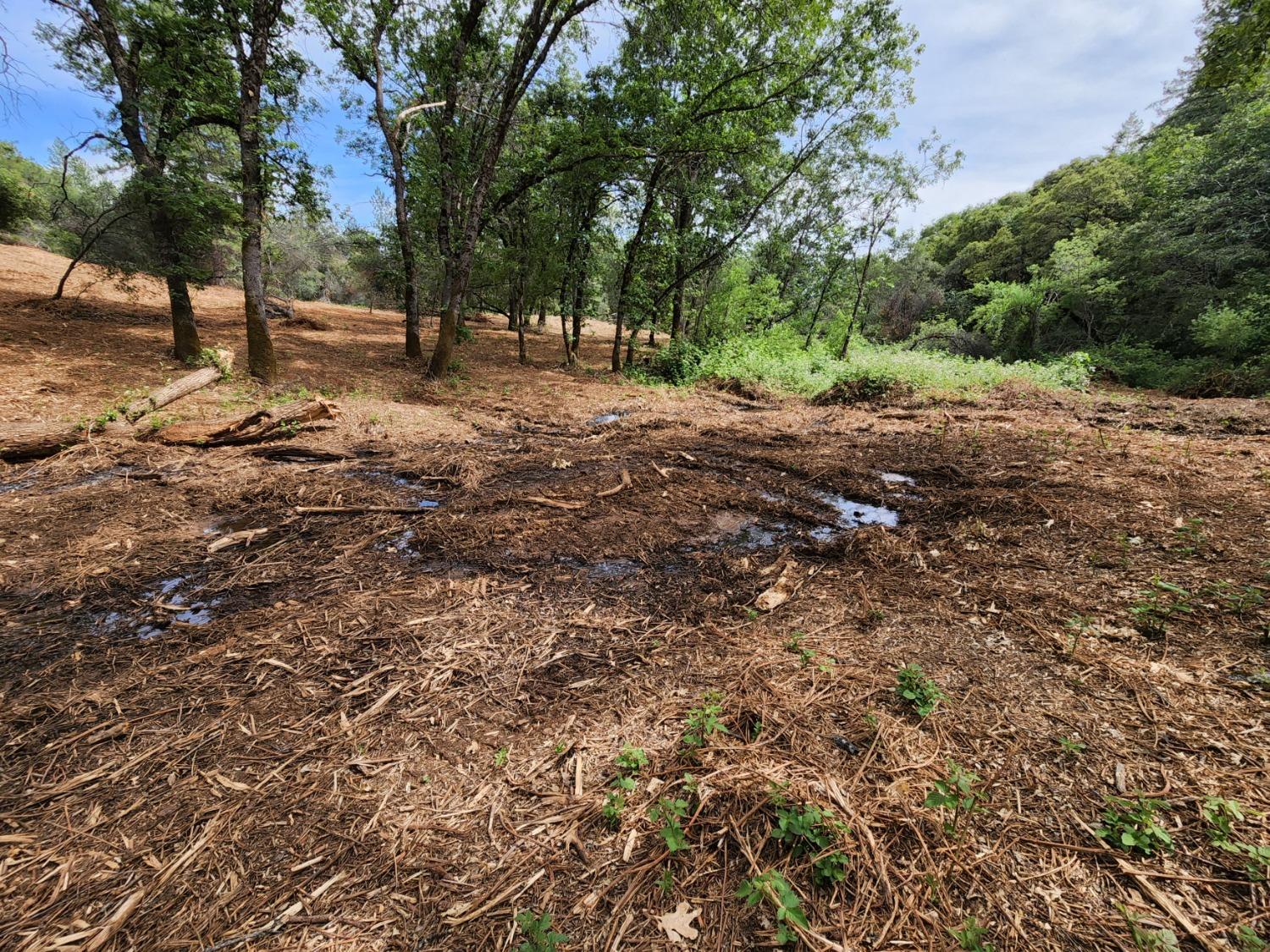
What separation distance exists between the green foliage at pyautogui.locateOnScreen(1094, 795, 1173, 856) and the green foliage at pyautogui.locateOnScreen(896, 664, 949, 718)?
24.2 inches

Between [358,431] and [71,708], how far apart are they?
5312mm

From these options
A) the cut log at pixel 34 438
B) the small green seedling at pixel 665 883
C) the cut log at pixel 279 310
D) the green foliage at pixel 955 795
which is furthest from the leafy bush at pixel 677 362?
the cut log at pixel 279 310

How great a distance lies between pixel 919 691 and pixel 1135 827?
2.56 feet

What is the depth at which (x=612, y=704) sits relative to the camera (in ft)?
7.68

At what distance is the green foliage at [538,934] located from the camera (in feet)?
4.42

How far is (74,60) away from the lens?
27.2ft

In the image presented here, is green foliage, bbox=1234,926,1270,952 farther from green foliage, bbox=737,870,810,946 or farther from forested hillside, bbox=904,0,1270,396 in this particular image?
forested hillside, bbox=904,0,1270,396

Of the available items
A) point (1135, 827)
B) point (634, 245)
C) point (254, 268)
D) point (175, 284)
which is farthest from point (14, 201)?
point (1135, 827)

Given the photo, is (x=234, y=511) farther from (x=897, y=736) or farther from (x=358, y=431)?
(x=897, y=736)

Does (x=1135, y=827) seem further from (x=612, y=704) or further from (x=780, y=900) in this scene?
(x=612, y=704)

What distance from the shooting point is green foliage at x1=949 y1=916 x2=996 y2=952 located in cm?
131

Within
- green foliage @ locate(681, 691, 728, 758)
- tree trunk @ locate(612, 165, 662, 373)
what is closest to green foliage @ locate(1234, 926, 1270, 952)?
green foliage @ locate(681, 691, 728, 758)

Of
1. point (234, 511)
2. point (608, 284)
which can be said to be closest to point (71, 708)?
point (234, 511)

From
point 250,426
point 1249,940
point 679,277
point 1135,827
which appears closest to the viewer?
point 1249,940
